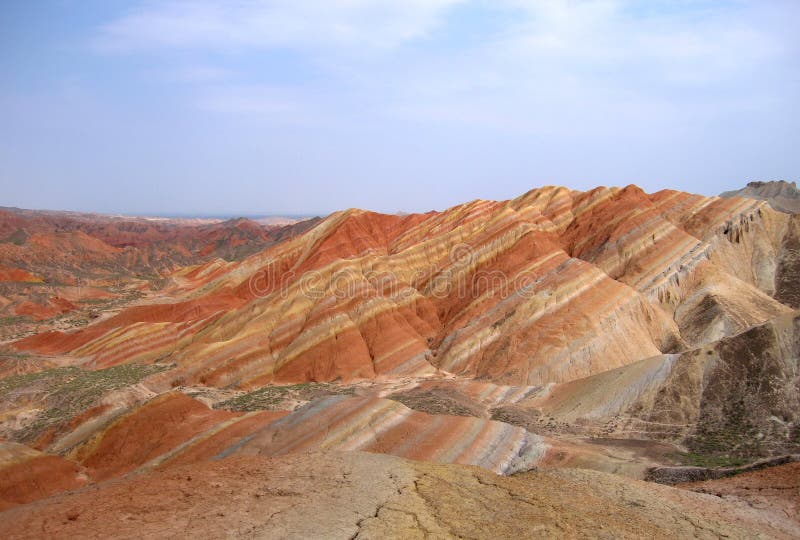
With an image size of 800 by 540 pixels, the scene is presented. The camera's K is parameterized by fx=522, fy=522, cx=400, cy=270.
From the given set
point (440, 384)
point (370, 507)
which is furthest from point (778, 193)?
point (370, 507)

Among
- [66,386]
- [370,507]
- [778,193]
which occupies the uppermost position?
[778,193]

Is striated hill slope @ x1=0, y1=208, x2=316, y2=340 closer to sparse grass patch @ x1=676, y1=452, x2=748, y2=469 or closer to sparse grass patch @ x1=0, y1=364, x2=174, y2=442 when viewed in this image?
sparse grass patch @ x1=0, y1=364, x2=174, y2=442

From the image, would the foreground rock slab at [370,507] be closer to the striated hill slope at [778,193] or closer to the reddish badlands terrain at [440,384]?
the reddish badlands terrain at [440,384]

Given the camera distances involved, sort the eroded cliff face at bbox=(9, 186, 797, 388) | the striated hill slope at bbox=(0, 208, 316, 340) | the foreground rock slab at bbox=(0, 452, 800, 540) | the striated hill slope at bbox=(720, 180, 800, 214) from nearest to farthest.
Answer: the foreground rock slab at bbox=(0, 452, 800, 540)
the eroded cliff face at bbox=(9, 186, 797, 388)
the striated hill slope at bbox=(0, 208, 316, 340)
the striated hill slope at bbox=(720, 180, 800, 214)

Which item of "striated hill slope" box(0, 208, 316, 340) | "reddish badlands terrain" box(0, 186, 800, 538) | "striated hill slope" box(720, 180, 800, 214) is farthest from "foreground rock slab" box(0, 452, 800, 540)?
"striated hill slope" box(720, 180, 800, 214)

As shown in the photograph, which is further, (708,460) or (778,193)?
(778,193)

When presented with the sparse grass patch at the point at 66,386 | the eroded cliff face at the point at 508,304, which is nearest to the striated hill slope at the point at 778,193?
the eroded cliff face at the point at 508,304

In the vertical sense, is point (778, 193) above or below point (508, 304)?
above

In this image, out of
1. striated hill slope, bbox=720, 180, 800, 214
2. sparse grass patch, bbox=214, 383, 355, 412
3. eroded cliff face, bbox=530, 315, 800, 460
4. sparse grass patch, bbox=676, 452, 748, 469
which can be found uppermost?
striated hill slope, bbox=720, 180, 800, 214

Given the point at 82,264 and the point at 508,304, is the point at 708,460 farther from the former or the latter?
the point at 82,264

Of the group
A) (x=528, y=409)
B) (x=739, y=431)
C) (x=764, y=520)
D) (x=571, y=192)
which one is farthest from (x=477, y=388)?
Answer: (x=571, y=192)
